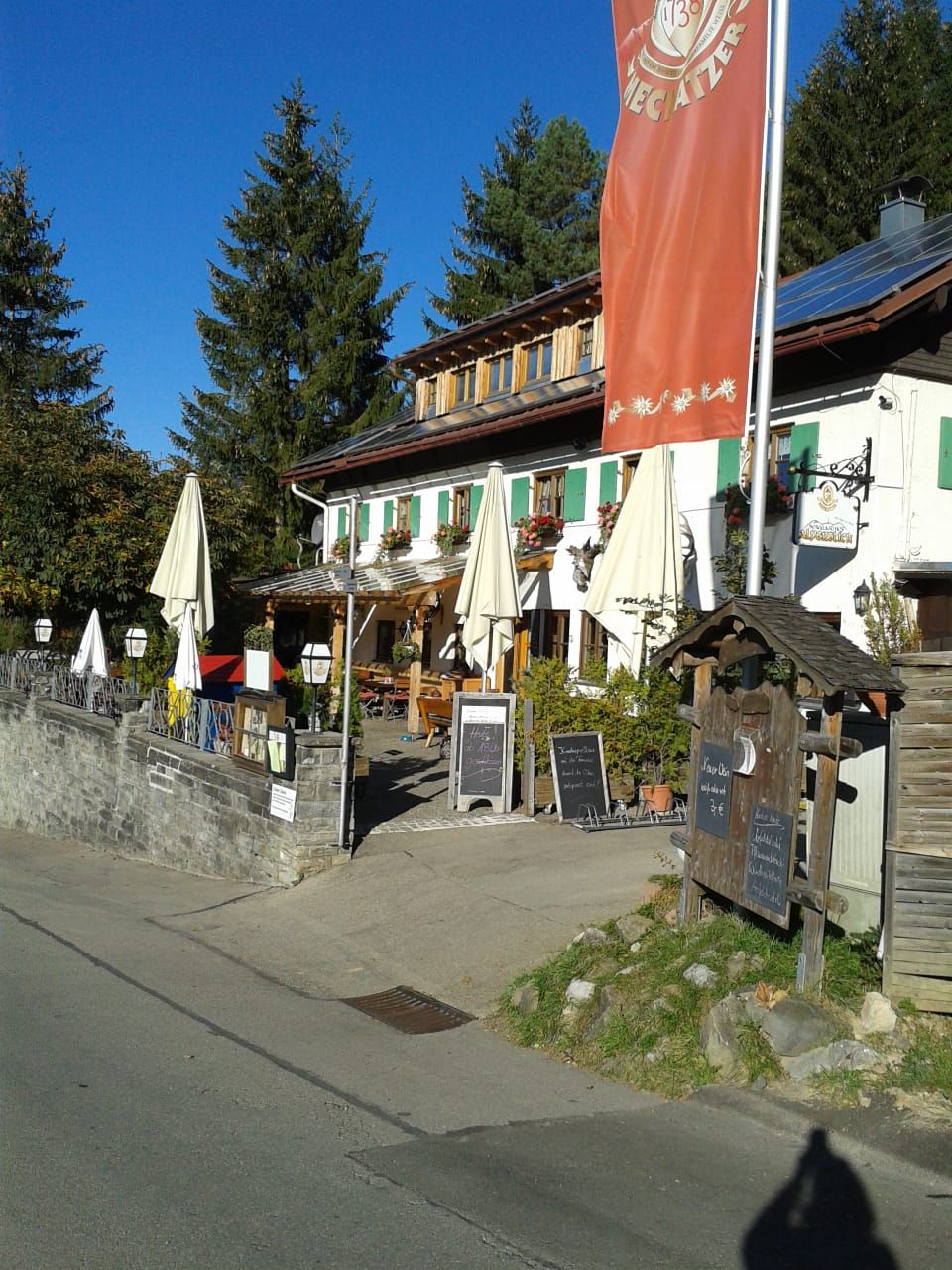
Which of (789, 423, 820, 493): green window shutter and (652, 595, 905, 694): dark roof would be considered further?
(789, 423, 820, 493): green window shutter

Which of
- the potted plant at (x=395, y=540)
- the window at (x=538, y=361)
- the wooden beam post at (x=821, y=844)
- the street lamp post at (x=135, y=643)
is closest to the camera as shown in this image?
the wooden beam post at (x=821, y=844)

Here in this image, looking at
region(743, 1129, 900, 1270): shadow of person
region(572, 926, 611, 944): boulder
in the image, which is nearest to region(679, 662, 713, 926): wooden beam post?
region(572, 926, 611, 944): boulder

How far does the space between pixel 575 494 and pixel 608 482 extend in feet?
3.03

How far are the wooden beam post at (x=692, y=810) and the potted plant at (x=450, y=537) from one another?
17.2 metres

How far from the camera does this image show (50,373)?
142 ft

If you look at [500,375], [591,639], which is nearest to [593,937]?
[591,639]

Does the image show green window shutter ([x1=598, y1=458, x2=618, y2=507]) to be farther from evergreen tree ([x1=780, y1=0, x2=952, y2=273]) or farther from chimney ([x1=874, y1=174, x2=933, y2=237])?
evergreen tree ([x1=780, y1=0, x2=952, y2=273])

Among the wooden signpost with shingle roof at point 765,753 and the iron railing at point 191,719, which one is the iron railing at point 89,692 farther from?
the wooden signpost with shingle roof at point 765,753

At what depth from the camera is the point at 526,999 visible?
805cm

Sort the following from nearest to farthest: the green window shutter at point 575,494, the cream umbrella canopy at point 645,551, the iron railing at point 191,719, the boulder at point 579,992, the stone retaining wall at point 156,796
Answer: the boulder at point 579,992, the stone retaining wall at point 156,796, the cream umbrella canopy at point 645,551, the iron railing at point 191,719, the green window shutter at point 575,494

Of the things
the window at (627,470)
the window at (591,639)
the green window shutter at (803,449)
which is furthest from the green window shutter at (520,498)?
the green window shutter at (803,449)

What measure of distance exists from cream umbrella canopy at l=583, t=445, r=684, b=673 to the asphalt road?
7.40 m

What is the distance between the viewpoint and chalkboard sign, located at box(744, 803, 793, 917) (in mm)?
6914

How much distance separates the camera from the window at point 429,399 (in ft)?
95.3
